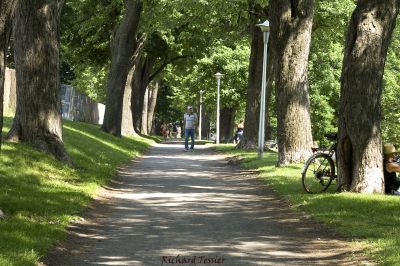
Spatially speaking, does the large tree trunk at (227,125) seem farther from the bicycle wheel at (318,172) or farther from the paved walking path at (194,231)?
the bicycle wheel at (318,172)

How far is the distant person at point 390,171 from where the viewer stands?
11805mm

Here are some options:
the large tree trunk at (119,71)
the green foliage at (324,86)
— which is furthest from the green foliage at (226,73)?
the large tree trunk at (119,71)

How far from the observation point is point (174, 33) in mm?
40125

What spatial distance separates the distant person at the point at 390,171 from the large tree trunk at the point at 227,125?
37125mm

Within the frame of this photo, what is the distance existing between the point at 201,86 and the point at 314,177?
40.5 m

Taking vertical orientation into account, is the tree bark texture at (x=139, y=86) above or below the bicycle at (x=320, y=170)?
above

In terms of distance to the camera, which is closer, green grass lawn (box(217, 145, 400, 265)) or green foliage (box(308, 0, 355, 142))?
green grass lawn (box(217, 145, 400, 265))

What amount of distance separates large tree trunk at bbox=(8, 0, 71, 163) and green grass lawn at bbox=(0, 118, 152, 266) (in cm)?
54

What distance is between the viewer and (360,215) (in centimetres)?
954

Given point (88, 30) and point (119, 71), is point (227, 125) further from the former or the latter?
point (119, 71)

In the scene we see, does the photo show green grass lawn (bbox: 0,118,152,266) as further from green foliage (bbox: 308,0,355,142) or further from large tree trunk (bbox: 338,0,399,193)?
green foliage (bbox: 308,0,355,142)

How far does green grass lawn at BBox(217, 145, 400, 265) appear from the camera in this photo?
24.6ft

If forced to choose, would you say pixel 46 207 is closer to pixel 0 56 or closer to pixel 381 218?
pixel 0 56

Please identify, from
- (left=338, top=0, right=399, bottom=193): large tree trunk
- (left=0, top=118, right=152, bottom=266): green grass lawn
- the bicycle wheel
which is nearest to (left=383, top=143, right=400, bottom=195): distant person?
(left=338, top=0, right=399, bottom=193): large tree trunk
